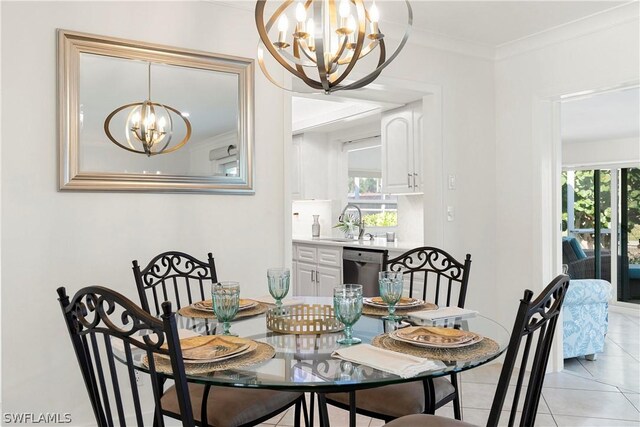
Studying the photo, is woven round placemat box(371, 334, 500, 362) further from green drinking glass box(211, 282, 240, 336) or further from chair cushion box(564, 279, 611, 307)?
chair cushion box(564, 279, 611, 307)

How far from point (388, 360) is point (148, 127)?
1959 millimetres

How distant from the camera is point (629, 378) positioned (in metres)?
3.61

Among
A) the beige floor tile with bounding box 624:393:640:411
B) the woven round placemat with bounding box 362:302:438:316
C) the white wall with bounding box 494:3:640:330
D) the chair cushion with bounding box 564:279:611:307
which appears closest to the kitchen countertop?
the white wall with bounding box 494:3:640:330

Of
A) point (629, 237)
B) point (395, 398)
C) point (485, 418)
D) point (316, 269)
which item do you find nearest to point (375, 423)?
point (485, 418)

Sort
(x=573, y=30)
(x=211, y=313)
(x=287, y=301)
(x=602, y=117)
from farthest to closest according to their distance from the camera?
A: 1. (x=602, y=117)
2. (x=573, y=30)
3. (x=287, y=301)
4. (x=211, y=313)

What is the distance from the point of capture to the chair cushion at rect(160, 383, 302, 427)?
175 centimetres

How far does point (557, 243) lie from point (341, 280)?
1.96 meters

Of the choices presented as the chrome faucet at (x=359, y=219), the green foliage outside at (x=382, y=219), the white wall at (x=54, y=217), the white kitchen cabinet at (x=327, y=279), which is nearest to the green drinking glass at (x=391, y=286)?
the white wall at (x=54, y=217)

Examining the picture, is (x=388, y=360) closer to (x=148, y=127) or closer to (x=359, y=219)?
(x=148, y=127)

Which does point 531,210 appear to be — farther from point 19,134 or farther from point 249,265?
point 19,134

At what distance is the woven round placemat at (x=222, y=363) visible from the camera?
1.34m

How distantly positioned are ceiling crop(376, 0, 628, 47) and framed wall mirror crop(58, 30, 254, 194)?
1.16 meters

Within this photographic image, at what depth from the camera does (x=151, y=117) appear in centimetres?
274

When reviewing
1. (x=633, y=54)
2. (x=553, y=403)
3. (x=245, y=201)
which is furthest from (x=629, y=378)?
(x=245, y=201)
